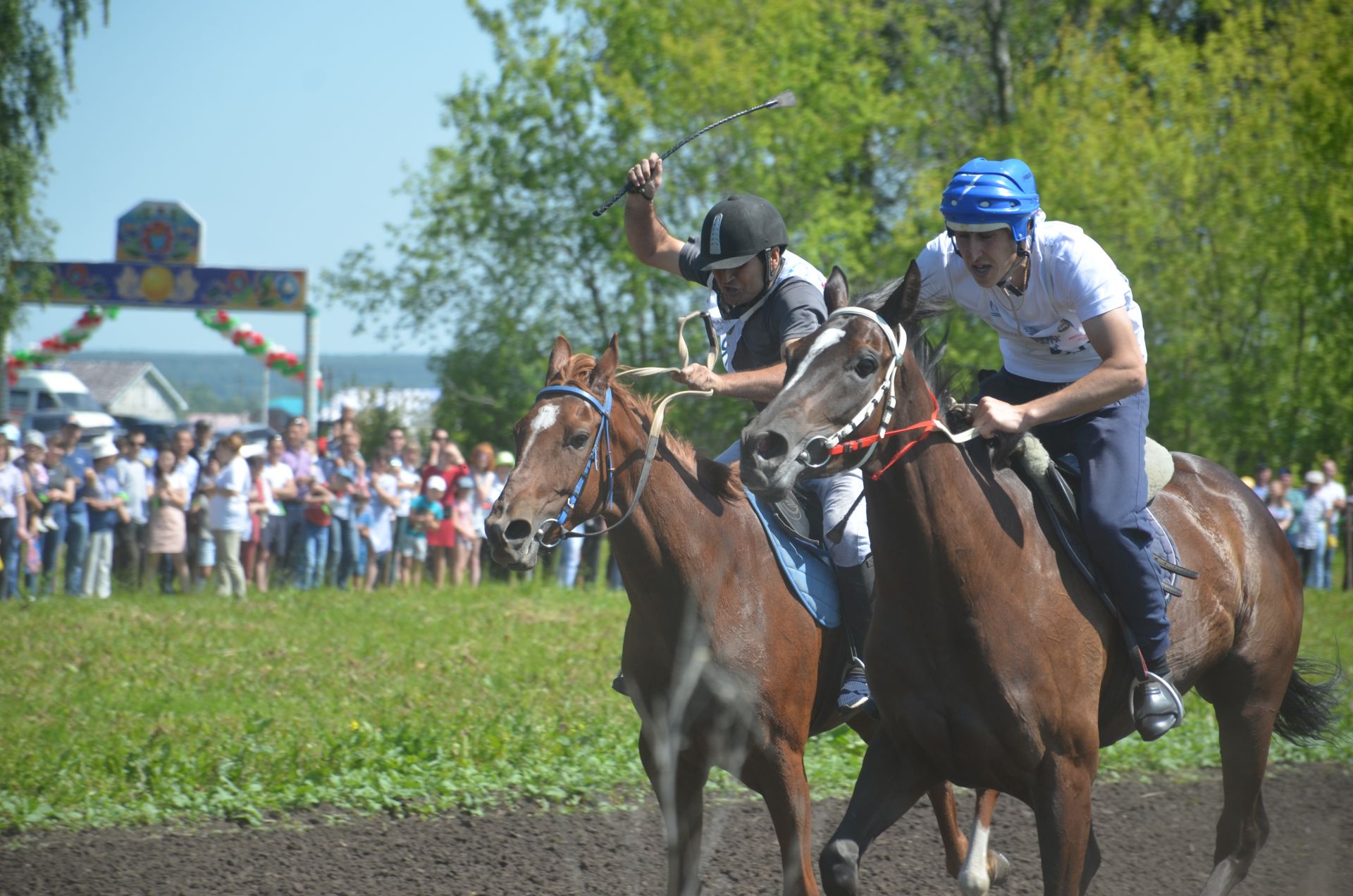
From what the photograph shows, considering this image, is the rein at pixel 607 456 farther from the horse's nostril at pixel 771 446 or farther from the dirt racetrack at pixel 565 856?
the dirt racetrack at pixel 565 856

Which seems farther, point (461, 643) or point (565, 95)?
point (565, 95)

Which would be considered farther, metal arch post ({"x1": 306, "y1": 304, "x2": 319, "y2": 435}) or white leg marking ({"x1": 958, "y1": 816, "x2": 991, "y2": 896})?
metal arch post ({"x1": 306, "y1": 304, "x2": 319, "y2": 435})

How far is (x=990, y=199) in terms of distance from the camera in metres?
3.81

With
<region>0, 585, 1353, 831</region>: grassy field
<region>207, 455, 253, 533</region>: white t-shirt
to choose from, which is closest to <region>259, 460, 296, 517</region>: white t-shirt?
<region>207, 455, 253, 533</region>: white t-shirt

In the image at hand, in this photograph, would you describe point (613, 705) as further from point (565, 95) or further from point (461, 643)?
point (565, 95)

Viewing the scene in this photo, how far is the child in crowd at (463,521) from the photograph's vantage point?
49.6 ft

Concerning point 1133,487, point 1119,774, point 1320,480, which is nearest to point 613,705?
point 1119,774

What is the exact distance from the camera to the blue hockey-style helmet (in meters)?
3.81

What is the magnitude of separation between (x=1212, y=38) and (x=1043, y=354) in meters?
23.1

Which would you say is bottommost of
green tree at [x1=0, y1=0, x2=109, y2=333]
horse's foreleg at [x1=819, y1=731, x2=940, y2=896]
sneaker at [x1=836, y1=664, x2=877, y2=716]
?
horse's foreleg at [x1=819, y1=731, x2=940, y2=896]

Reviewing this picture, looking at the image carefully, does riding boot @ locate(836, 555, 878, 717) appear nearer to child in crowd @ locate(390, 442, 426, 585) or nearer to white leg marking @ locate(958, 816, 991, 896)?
white leg marking @ locate(958, 816, 991, 896)

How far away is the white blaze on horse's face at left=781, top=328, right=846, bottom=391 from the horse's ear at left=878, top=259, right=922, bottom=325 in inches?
7.5

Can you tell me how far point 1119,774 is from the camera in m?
7.83

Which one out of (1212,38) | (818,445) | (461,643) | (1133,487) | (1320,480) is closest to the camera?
(818,445)
